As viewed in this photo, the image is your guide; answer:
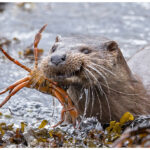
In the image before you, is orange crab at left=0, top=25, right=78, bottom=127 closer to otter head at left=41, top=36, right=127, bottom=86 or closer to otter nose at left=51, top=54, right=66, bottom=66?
otter head at left=41, top=36, right=127, bottom=86

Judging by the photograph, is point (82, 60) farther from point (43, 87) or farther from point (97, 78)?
point (43, 87)

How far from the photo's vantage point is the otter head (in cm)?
341

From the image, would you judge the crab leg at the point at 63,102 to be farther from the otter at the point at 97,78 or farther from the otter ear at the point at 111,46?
the otter ear at the point at 111,46

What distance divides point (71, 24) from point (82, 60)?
6.71m

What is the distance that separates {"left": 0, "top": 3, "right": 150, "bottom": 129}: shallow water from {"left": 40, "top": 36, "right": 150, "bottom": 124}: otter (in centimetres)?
187

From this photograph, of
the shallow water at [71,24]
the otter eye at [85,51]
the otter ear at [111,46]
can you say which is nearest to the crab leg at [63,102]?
the otter eye at [85,51]

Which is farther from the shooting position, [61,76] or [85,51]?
[85,51]

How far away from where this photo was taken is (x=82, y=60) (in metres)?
3.56

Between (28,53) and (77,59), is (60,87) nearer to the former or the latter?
(77,59)

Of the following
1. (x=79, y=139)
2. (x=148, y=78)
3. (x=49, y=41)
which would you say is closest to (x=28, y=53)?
(x=49, y=41)

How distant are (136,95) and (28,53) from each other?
3.84m

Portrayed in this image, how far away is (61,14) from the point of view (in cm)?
1105

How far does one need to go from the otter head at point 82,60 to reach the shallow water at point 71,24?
6.51 feet

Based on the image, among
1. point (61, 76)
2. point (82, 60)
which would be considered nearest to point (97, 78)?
point (82, 60)
